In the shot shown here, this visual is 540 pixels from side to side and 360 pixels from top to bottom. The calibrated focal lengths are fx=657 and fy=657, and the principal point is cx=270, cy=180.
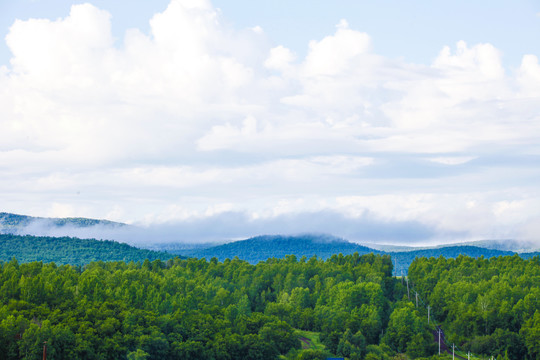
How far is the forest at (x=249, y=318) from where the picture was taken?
118m

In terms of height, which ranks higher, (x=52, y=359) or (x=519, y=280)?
(x=519, y=280)

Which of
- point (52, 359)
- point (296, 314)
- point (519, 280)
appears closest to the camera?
point (52, 359)

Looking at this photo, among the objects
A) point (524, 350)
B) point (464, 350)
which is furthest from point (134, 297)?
point (524, 350)

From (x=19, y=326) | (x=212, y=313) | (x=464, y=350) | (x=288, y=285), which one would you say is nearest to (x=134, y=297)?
(x=212, y=313)

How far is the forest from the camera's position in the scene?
389ft

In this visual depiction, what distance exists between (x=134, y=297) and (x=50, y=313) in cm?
2878

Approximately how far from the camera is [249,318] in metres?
145

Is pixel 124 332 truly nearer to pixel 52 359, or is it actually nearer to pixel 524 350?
pixel 52 359

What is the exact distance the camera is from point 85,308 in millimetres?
130250

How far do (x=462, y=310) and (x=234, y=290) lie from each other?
63.5 meters

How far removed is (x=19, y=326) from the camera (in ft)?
373

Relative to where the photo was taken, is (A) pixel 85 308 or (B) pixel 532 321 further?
(B) pixel 532 321

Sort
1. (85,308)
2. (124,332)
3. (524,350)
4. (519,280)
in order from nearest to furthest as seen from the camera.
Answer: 1. (124,332)
2. (85,308)
3. (524,350)
4. (519,280)

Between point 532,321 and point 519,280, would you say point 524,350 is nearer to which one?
point 532,321
